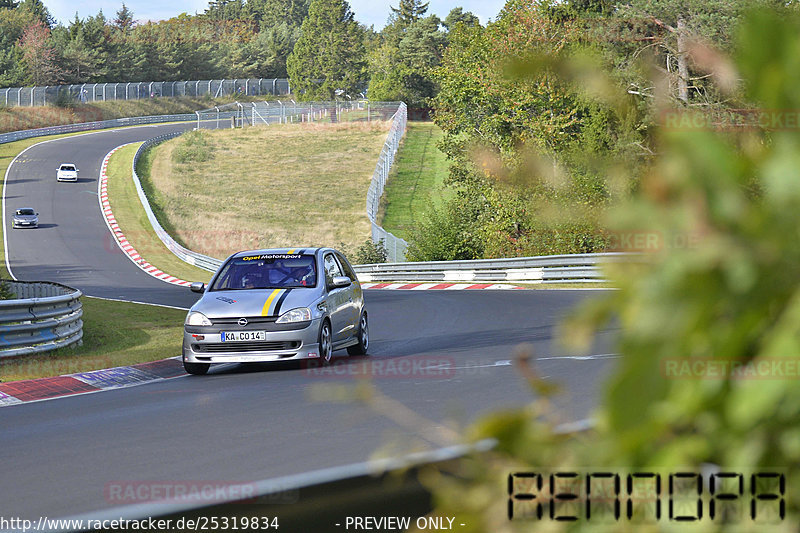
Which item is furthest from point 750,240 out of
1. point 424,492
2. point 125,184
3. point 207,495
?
point 125,184

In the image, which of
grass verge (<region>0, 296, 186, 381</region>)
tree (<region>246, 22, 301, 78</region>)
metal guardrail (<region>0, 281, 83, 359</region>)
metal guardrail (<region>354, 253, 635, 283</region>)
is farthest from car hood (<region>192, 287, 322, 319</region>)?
tree (<region>246, 22, 301, 78</region>)

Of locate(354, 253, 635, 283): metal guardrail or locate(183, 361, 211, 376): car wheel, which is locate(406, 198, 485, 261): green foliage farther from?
locate(183, 361, 211, 376): car wheel

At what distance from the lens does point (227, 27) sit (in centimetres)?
18300

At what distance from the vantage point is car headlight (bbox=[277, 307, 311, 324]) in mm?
12820

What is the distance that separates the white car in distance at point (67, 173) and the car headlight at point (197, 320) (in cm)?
5621

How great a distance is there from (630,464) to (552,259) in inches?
1225

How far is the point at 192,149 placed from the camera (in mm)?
76250

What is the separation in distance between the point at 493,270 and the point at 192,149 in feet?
157

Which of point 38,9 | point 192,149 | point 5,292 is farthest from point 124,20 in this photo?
point 5,292

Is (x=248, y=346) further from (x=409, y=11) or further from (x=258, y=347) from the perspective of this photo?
(x=409, y=11)

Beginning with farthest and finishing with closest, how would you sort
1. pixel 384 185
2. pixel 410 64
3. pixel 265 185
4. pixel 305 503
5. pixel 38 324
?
pixel 410 64
pixel 265 185
pixel 384 185
pixel 38 324
pixel 305 503

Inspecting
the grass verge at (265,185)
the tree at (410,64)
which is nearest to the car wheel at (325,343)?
the grass verge at (265,185)

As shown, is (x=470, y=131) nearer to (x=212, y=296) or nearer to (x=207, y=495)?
(x=212, y=296)

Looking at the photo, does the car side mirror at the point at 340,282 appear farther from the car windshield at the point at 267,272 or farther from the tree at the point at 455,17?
the tree at the point at 455,17
